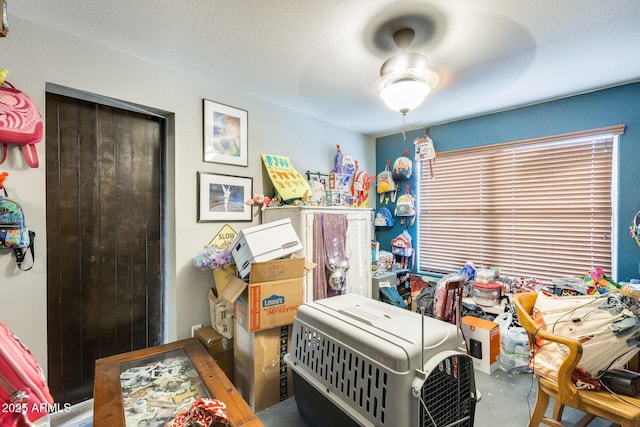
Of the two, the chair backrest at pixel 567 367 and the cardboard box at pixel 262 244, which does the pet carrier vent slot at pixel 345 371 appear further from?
the chair backrest at pixel 567 367

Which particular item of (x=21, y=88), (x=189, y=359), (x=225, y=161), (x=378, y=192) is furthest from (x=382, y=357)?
(x=378, y=192)

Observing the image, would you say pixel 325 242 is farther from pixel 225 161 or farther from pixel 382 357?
pixel 382 357

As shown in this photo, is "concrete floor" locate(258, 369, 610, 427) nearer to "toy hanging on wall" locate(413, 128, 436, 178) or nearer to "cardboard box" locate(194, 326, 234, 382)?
"cardboard box" locate(194, 326, 234, 382)

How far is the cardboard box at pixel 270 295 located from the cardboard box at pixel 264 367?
0.09m

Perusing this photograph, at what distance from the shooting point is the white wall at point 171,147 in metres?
1.57

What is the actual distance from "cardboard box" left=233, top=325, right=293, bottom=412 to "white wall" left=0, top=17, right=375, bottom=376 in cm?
65

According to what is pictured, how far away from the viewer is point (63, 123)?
1805 millimetres

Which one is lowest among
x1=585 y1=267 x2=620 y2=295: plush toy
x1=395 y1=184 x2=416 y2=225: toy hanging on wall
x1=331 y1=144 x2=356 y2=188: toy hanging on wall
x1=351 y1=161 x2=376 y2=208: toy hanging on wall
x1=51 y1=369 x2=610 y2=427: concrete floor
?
x1=51 y1=369 x2=610 y2=427: concrete floor

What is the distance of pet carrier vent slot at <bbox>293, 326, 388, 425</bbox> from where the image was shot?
3.25 feet

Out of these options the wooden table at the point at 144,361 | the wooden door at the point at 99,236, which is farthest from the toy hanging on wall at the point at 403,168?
the wooden table at the point at 144,361

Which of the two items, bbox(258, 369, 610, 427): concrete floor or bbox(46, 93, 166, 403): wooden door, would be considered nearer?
bbox(258, 369, 610, 427): concrete floor

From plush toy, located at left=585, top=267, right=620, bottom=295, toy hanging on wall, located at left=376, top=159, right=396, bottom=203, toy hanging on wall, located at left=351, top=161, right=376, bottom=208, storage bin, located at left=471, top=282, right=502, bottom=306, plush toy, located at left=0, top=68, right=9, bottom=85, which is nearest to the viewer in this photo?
plush toy, located at left=0, top=68, right=9, bottom=85

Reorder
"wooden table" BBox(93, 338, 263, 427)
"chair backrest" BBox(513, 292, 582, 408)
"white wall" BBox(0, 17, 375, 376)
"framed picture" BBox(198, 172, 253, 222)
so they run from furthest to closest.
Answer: "framed picture" BBox(198, 172, 253, 222), "white wall" BBox(0, 17, 375, 376), "chair backrest" BBox(513, 292, 582, 408), "wooden table" BBox(93, 338, 263, 427)

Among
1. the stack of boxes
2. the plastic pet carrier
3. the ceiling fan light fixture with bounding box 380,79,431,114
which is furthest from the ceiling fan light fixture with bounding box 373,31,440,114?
the plastic pet carrier
